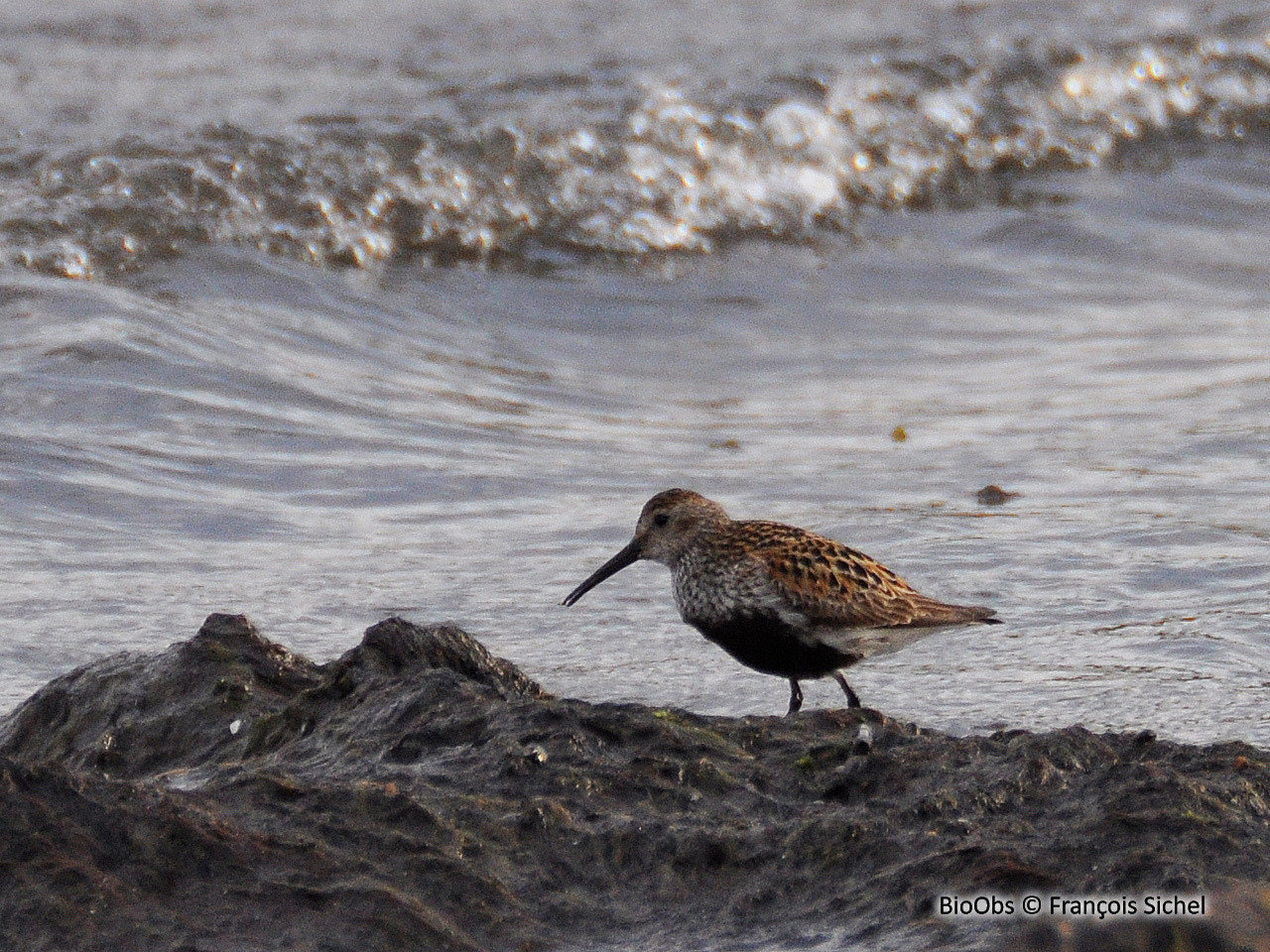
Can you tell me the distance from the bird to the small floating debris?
158 centimetres

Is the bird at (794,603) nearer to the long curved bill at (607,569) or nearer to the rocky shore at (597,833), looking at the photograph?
the long curved bill at (607,569)

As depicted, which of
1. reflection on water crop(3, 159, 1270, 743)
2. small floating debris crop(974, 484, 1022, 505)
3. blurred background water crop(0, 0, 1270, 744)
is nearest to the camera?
reflection on water crop(3, 159, 1270, 743)

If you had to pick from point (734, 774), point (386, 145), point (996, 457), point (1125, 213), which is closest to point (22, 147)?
point (386, 145)

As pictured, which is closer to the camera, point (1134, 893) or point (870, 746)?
point (1134, 893)

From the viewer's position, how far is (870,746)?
3463mm

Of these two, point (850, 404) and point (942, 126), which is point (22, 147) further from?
point (942, 126)

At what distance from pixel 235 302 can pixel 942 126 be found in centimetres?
586

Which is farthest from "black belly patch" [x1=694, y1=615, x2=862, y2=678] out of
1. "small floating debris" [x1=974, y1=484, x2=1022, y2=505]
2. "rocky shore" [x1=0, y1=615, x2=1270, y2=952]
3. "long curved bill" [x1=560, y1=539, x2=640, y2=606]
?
"small floating debris" [x1=974, y1=484, x2=1022, y2=505]

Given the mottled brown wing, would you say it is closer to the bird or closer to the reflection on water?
the bird

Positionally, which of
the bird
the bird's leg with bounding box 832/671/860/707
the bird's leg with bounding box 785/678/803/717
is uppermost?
the bird

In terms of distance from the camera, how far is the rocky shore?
2902 millimetres

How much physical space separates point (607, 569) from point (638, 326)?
4.29 meters

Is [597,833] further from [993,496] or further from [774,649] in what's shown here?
[993,496]

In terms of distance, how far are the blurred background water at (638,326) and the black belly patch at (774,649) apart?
221 millimetres
